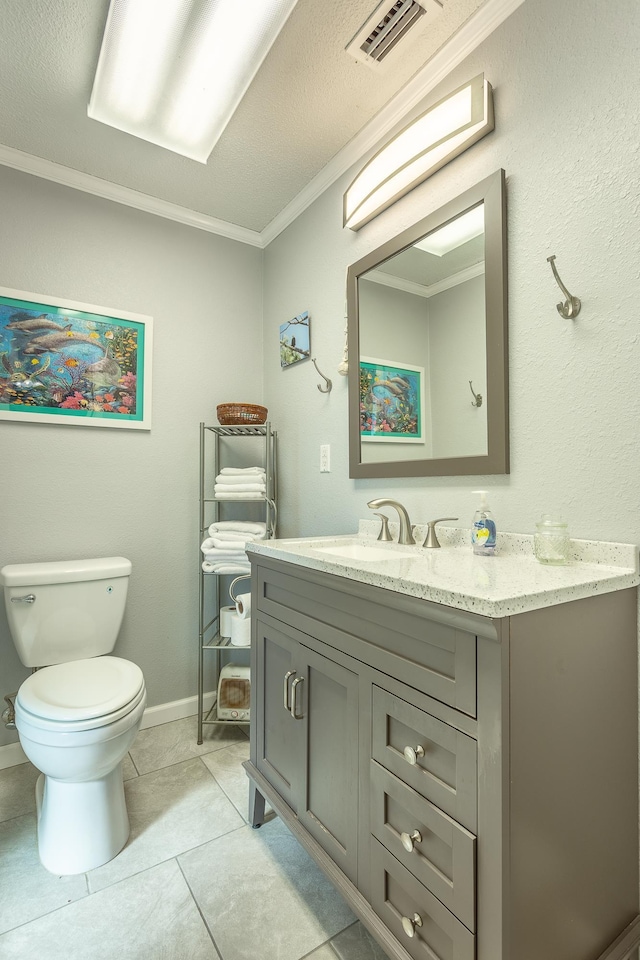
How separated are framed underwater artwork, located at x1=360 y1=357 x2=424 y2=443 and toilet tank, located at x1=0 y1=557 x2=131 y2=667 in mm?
1162

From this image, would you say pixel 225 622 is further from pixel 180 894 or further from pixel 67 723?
pixel 180 894

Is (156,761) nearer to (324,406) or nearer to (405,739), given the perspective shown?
(405,739)

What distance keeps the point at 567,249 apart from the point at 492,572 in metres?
0.80

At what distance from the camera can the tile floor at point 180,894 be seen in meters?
1.11

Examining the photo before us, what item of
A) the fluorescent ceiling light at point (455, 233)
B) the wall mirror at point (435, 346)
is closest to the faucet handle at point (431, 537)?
the wall mirror at point (435, 346)

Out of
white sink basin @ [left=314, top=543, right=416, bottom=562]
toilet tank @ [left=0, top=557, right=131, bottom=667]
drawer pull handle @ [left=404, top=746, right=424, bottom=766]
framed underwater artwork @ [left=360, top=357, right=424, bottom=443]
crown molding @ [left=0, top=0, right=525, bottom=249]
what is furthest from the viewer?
toilet tank @ [left=0, top=557, right=131, bottom=667]

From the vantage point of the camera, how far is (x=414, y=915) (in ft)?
2.95

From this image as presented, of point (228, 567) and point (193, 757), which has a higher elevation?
point (228, 567)

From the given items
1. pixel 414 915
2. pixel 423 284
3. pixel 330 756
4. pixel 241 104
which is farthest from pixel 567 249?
pixel 414 915

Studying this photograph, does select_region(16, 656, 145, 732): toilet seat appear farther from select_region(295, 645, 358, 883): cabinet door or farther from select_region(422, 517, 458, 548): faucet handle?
select_region(422, 517, 458, 548): faucet handle

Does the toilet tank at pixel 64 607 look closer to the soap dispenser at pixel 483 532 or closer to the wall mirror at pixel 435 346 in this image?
the wall mirror at pixel 435 346

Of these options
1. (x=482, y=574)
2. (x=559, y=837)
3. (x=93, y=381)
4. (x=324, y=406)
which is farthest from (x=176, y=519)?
(x=559, y=837)

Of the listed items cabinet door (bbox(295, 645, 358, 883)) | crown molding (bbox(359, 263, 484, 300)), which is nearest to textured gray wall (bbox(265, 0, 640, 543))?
crown molding (bbox(359, 263, 484, 300))

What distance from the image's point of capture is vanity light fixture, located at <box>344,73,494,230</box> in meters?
1.29
